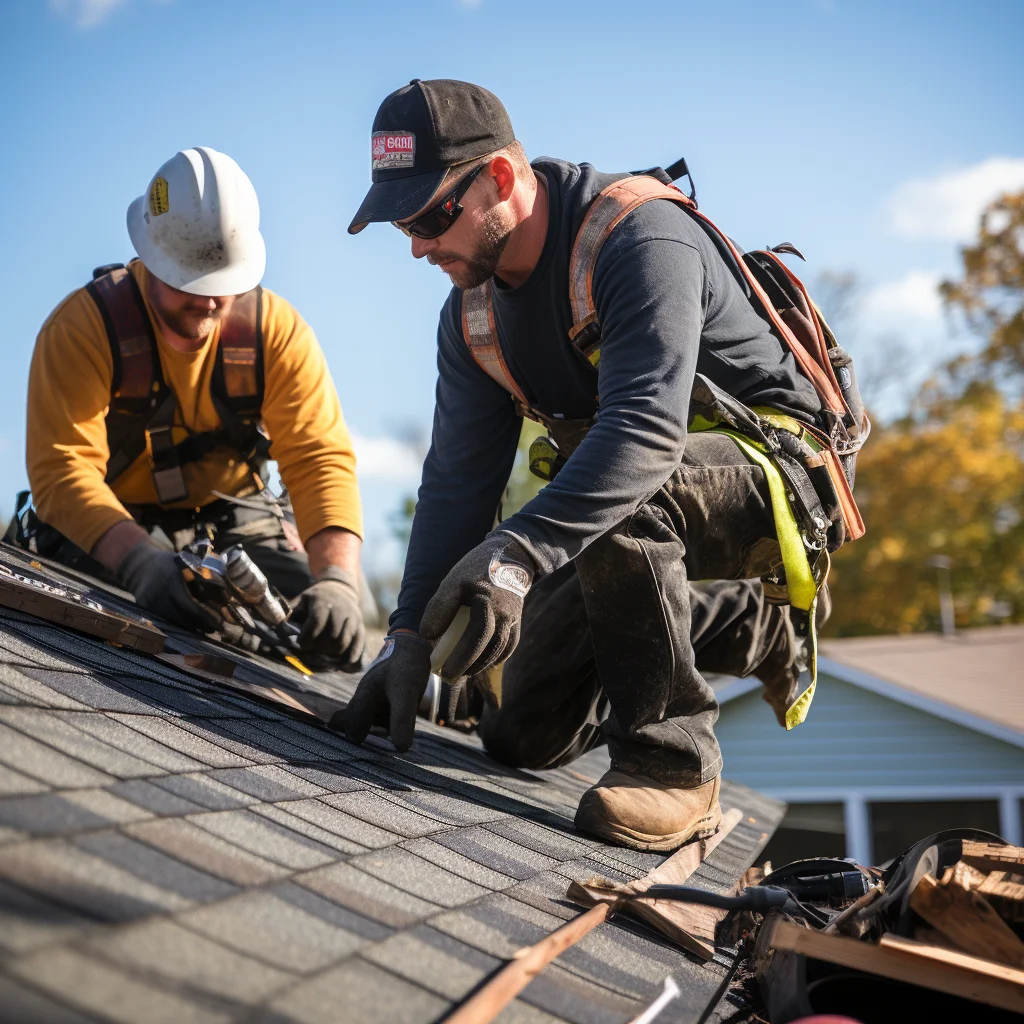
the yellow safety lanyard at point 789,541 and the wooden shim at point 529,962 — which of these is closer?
the wooden shim at point 529,962

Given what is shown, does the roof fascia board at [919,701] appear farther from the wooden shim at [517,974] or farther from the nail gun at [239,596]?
the wooden shim at [517,974]

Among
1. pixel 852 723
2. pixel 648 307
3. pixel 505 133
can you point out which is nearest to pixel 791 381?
pixel 648 307

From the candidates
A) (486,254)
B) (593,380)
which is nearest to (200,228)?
(486,254)

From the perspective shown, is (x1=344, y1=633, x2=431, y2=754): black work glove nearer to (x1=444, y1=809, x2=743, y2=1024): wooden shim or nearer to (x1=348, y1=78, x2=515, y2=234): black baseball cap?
(x1=444, y1=809, x2=743, y2=1024): wooden shim

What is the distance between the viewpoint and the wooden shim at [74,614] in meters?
2.69

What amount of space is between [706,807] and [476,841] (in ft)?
2.92

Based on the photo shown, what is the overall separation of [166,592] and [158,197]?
1704 mm

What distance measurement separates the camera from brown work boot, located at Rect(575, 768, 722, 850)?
2.84 meters

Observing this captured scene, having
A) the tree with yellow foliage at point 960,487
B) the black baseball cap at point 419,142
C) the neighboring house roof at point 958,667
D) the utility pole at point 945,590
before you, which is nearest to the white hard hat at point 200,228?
the black baseball cap at point 419,142

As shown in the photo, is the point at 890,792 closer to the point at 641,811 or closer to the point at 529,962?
the point at 641,811

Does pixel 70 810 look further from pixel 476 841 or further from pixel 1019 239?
pixel 1019 239

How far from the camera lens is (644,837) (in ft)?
9.43

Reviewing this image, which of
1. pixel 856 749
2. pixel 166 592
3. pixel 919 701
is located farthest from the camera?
pixel 856 749

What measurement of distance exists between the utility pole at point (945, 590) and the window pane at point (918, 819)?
509cm
